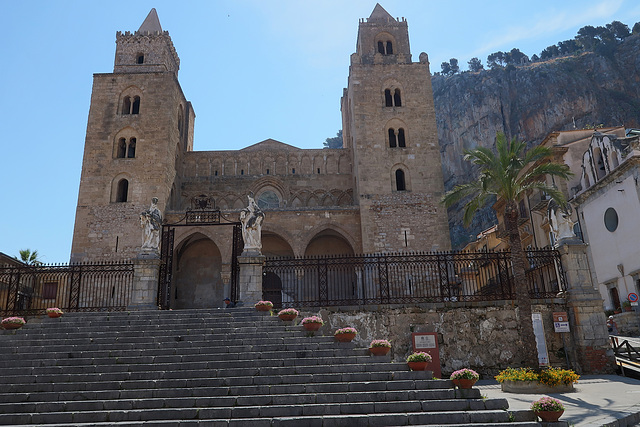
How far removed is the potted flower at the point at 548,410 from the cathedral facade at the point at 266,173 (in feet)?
62.5

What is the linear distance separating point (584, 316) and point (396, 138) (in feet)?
57.4

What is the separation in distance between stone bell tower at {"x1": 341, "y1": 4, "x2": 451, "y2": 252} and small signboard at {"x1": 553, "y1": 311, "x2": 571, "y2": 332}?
1229 centimetres

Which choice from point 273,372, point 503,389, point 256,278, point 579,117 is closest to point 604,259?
point 503,389

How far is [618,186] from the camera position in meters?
23.2

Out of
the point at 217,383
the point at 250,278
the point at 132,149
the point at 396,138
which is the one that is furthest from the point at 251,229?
the point at 132,149

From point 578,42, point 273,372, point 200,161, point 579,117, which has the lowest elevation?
point 273,372

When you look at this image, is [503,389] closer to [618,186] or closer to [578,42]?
[618,186]

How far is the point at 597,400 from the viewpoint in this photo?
411 inches

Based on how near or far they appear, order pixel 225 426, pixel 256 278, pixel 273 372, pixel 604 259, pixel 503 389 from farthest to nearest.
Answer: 1. pixel 604 259
2. pixel 256 278
3. pixel 503 389
4. pixel 273 372
5. pixel 225 426

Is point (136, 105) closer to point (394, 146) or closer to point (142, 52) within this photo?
point (142, 52)

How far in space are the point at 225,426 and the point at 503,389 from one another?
7.60 meters

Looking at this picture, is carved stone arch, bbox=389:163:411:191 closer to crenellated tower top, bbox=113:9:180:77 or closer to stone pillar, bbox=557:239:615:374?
stone pillar, bbox=557:239:615:374

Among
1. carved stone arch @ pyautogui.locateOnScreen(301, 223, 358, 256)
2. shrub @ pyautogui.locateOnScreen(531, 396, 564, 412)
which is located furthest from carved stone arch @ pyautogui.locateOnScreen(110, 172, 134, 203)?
shrub @ pyautogui.locateOnScreen(531, 396, 564, 412)

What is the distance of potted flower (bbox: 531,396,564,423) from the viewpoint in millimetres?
7930
